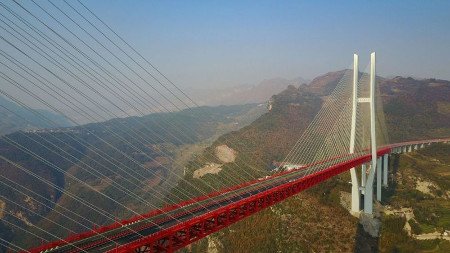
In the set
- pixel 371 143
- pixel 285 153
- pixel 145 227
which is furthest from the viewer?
pixel 285 153

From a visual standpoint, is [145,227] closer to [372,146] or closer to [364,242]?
[364,242]

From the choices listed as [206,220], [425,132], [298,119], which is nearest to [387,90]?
[298,119]

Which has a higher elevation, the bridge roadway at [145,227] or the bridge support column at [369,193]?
the bridge roadway at [145,227]

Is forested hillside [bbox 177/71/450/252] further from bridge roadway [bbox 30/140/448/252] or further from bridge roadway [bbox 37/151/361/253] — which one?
bridge roadway [bbox 37/151/361/253]

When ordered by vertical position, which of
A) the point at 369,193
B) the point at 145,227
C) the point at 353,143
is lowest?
the point at 369,193

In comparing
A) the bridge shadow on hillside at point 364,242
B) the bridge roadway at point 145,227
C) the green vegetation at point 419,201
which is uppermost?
the bridge roadway at point 145,227

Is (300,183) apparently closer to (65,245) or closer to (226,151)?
(65,245)

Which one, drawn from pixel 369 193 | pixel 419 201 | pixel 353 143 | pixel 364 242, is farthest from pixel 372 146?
pixel 419 201

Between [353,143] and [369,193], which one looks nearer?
[353,143]

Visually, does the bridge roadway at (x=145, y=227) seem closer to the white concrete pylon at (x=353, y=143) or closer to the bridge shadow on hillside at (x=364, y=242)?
the white concrete pylon at (x=353, y=143)

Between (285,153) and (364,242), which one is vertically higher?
(364,242)

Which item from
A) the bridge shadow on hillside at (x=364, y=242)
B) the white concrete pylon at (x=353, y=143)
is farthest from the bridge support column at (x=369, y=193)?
the bridge shadow on hillside at (x=364, y=242)
